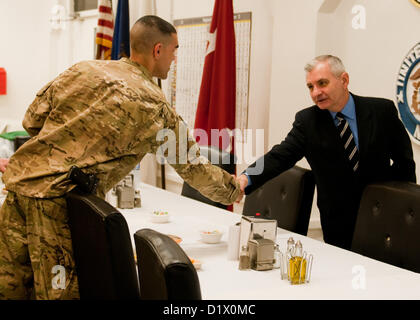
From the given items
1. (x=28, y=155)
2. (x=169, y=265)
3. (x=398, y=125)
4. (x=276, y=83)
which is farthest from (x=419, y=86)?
(x=169, y=265)

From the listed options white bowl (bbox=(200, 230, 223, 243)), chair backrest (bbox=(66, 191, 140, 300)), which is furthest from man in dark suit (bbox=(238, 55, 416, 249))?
chair backrest (bbox=(66, 191, 140, 300))

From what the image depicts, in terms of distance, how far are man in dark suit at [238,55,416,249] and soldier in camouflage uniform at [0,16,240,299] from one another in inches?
40.1

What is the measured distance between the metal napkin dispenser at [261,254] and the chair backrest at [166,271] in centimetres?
88

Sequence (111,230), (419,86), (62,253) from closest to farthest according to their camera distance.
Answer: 1. (111,230)
2. (62,253)
3. (419,86)

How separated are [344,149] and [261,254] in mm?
1068

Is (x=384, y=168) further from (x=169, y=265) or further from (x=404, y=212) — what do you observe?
(x=169, y=265)

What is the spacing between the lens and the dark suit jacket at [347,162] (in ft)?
8.85

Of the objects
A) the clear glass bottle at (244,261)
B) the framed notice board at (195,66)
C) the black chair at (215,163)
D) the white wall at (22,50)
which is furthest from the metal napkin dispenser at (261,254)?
the white wall at (22,50)

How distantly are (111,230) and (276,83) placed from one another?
9.57 ft

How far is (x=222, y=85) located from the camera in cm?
419

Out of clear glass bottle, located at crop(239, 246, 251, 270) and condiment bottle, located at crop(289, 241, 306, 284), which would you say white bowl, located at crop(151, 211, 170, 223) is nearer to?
clear glass bottle, located at crop(239, 246, 251, 270)

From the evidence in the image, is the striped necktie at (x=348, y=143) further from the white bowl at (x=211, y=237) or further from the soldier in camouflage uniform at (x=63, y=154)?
the soldier in camouflage uniform at (x=63, y=154)

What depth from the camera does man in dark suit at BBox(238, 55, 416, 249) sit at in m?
2.70

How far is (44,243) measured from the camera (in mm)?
1797
